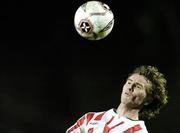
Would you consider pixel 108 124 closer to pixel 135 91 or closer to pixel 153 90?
pixel 135 91

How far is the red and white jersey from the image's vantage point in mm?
3871

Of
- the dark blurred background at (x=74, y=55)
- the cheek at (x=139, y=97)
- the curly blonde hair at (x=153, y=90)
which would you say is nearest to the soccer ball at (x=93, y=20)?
the curly blonde hair at (x=153, y=90)

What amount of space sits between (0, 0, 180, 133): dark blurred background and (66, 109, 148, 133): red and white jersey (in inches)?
98.6

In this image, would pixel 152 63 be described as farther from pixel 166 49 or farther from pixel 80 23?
pixel 80 23

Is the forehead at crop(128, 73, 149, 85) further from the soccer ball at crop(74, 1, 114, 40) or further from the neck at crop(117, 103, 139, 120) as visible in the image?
the soccer ball at crop(74, 1, 114, 40)

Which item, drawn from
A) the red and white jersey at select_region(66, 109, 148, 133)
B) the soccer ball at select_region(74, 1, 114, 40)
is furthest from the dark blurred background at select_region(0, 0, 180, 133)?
the red and white jersey at select_region(66, 109, 148, 133)

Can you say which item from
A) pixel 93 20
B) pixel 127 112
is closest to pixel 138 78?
pixel 127 112

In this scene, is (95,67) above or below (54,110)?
above

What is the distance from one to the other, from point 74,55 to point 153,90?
2.77 meters

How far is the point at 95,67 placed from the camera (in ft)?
22.2

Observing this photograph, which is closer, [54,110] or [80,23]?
[80,23]

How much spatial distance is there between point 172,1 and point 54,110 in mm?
1979

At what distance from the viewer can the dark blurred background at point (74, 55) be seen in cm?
661

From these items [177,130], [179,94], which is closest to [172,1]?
[179,94]
